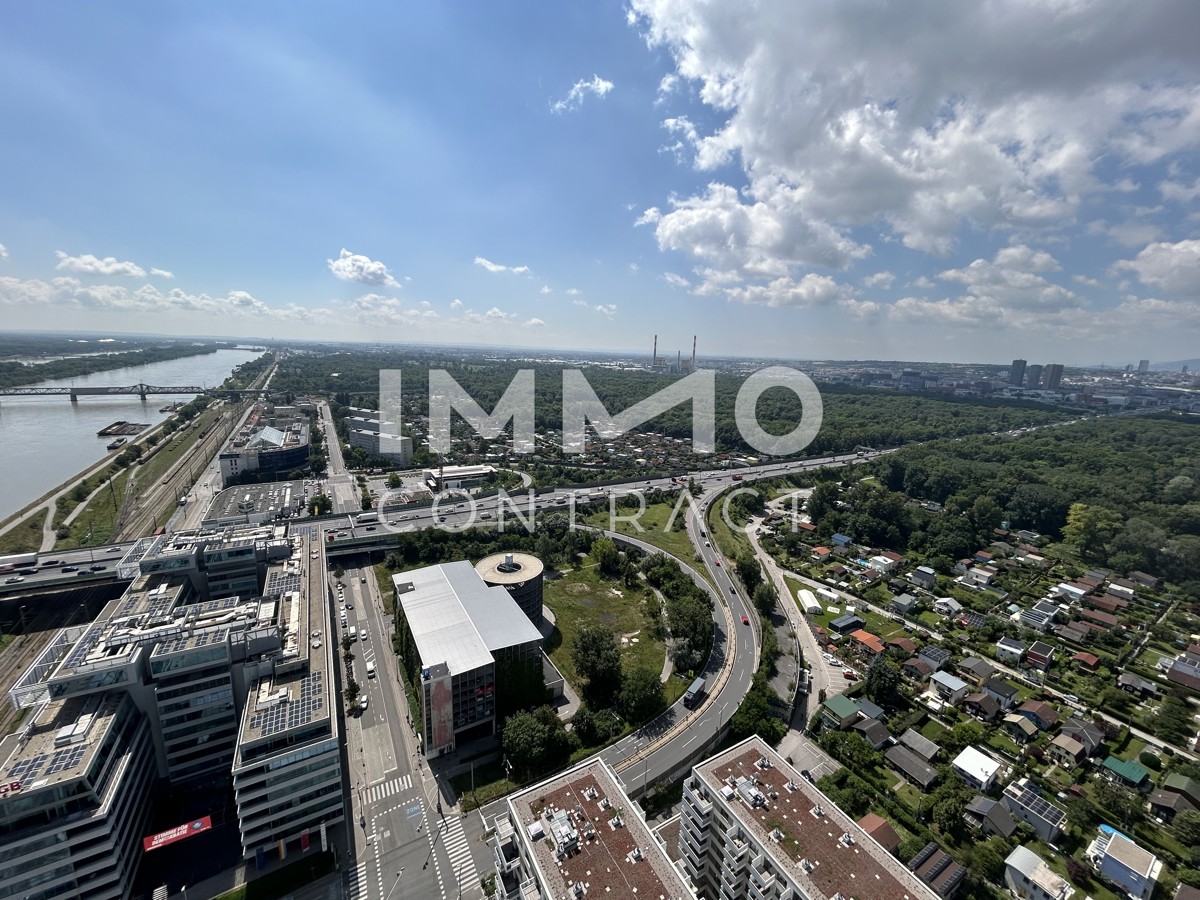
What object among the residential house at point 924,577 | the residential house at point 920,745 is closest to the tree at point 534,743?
the residential house at point 920,745

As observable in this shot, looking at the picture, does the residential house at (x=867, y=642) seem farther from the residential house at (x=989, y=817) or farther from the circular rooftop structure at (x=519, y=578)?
the circular rooftop structure at (x=519, y=578)

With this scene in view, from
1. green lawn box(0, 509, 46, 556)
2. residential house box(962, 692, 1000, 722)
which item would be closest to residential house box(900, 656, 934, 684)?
residential house box(962, 692, 1000, 722)

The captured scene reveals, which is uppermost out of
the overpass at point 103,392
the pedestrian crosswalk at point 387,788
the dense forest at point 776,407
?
the dense forest at point 776,407

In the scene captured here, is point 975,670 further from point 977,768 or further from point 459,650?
point 459,650

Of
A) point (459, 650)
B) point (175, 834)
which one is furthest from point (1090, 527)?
point (175, 834)

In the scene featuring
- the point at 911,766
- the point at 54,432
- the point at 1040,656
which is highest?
the point at 54,432

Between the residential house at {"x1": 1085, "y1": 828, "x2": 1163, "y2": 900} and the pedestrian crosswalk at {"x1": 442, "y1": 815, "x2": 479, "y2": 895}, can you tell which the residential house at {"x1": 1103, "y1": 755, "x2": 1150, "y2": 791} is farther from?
the pedestrian crosswalk at {"x1": 442, "y1": 815, "x2": 479, "y2": 895}

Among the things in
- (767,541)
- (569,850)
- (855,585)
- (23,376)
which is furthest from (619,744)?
(23,376)
